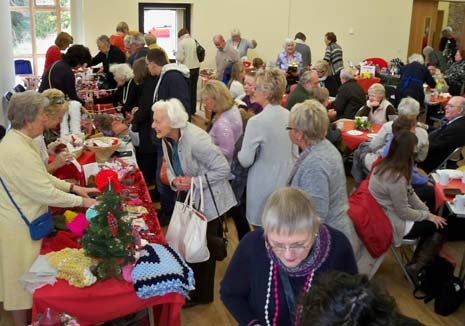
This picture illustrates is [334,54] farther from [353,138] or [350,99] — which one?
[353,138]

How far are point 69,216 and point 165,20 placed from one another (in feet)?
26.6

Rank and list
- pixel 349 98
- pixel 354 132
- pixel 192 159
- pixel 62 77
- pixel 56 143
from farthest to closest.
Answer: pixel 349 98 < pixel 354 132 < pixel 62 77 < pixel 56 143 < pixel 192 159

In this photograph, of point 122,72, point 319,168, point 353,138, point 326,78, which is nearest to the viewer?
point 319,168

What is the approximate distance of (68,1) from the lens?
32.7ft

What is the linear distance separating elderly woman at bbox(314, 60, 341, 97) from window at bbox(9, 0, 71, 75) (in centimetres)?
516

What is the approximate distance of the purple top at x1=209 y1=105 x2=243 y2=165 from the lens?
4.02 metres

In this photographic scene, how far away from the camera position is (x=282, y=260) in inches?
69.3

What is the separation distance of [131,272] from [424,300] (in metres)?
2.34

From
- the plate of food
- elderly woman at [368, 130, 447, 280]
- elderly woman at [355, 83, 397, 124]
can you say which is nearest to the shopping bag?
elderly woman at [368, 130, 447, 280]

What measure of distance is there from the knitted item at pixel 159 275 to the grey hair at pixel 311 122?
0.93 metres

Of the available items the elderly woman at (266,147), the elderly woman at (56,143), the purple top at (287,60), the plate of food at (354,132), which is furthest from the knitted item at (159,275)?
the purple top at (287,60)

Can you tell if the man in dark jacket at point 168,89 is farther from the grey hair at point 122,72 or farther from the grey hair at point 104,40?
the grey hair at point 104,40

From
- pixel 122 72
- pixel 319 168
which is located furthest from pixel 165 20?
pixel 319 168

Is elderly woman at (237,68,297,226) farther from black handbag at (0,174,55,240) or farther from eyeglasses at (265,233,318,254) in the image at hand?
eyeglasses at (265,233,318,254)
